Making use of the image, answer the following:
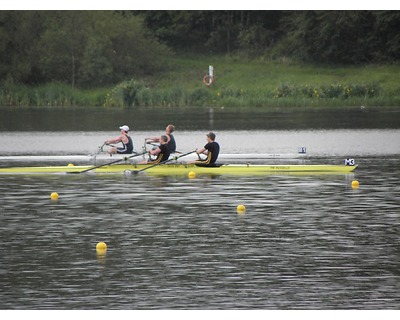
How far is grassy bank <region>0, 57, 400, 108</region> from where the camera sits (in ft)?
227

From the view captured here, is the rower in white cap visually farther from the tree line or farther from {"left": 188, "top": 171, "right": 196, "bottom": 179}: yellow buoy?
the tree line

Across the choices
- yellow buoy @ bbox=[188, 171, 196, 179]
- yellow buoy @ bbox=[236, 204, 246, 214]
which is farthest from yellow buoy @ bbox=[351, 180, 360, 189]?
yellow buoy @ bbox=[236, 204, 246, 214]

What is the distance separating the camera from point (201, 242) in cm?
1986

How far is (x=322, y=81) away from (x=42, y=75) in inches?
782

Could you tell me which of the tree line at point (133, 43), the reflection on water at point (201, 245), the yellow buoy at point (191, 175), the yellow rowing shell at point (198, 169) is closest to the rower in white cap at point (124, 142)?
the yellow rowing shell at point (198, 169)

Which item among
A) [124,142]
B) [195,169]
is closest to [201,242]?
[195,169]

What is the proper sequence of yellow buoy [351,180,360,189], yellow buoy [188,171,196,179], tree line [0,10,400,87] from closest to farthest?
yellow buoy [351,180,360,189]
yellow buoy [188,171,196,179]
tree line [0,10,400,87]


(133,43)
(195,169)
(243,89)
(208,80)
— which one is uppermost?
(133,43)

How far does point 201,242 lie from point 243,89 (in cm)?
5194

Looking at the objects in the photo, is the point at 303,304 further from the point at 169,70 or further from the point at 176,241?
the point at 169,70

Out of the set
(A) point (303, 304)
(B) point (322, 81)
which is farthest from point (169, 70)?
(A) point (303, 304)

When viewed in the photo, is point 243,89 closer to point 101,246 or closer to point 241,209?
point 241,209

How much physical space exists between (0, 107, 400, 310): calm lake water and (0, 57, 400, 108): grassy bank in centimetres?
3658

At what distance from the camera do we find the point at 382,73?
73688mm
